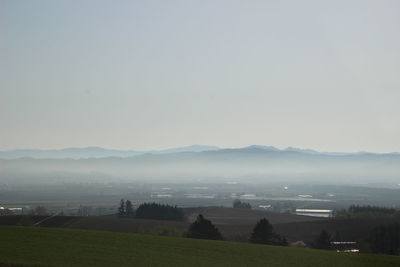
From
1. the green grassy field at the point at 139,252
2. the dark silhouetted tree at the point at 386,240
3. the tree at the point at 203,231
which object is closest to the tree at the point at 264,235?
the tree at the point at 203,231

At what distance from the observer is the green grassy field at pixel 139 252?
24812 mm

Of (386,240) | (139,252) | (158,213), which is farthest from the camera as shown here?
(158,213)

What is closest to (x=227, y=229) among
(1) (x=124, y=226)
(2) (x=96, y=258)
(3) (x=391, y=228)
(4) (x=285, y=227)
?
(4) (x=285, y=227)

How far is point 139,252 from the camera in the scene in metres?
27.4

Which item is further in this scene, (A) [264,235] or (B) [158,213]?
(B) [158,213]

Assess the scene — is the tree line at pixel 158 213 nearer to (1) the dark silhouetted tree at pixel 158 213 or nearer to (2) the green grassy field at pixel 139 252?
(1) the dark silhouetted tree at pixel 158 213

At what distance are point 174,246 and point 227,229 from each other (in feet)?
145

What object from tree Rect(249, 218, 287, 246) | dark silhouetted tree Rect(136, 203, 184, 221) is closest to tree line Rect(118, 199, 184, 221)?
dark silhouetted tree Rect(136, 203, 184, 221)

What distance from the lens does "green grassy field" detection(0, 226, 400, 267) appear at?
81.4 ft

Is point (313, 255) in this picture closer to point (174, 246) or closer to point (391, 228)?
point (174, 246)

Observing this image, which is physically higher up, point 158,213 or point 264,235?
point 158,213

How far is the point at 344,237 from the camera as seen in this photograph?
214 ft

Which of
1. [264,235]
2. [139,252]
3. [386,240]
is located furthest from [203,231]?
[139,252]

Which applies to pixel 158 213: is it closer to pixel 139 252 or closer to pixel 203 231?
pixel 203 231
